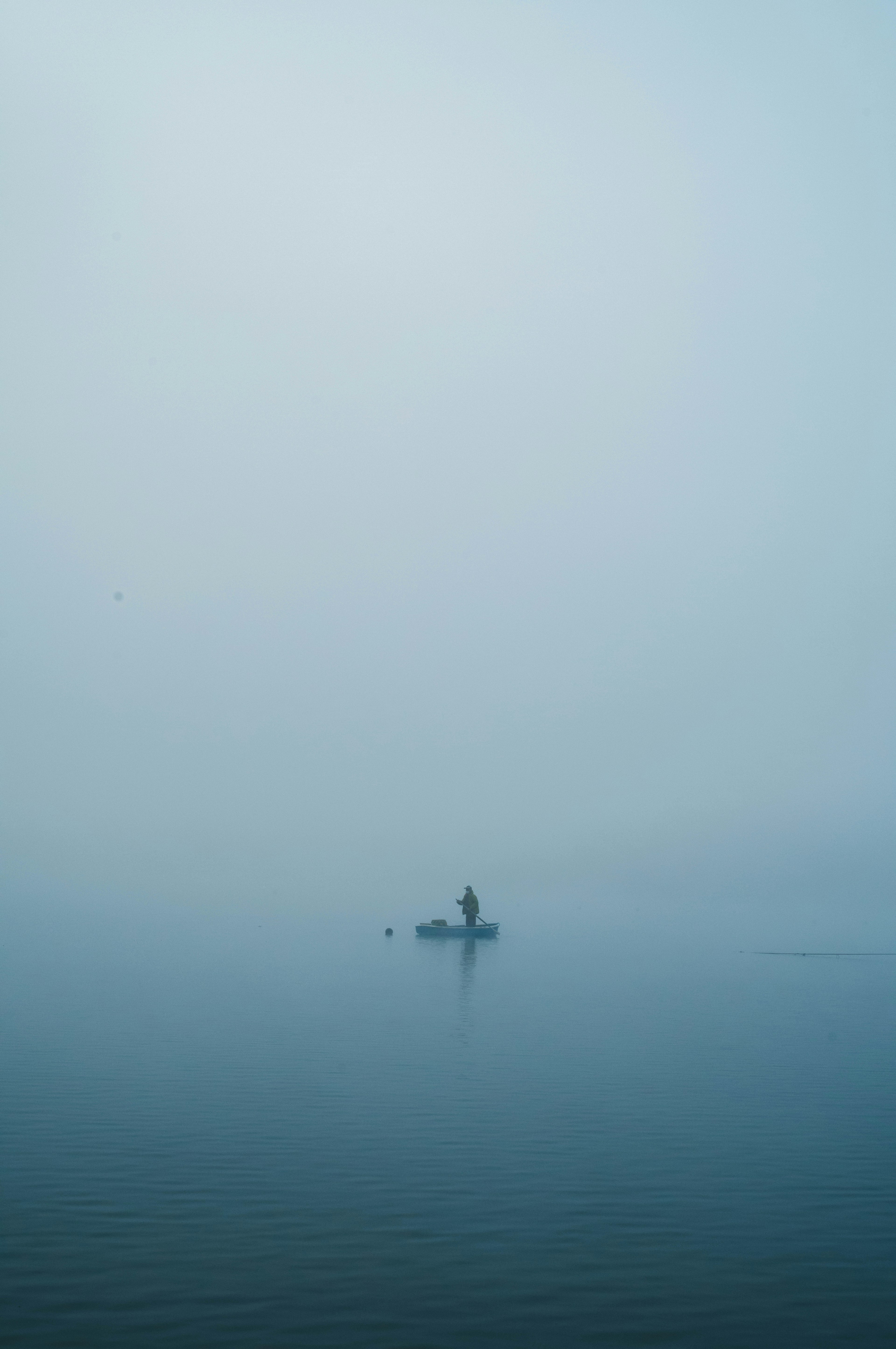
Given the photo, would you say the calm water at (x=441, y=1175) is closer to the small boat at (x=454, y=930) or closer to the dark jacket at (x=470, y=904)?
the small boat at (x=454, y=930)

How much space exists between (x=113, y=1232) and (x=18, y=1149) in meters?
→ 6.58

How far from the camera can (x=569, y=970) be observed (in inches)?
3125

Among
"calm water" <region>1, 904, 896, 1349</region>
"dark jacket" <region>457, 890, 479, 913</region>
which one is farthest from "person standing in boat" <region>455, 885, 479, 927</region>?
"calm water" <region>1, 904, 896, 1349</region>

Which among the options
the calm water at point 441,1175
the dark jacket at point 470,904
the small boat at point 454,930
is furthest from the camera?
the dark jacket at point 470,904

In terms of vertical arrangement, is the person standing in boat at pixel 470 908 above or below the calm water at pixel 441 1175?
above

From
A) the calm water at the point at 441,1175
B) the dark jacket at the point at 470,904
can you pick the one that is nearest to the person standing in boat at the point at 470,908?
the dark jacket at the point at 470,904

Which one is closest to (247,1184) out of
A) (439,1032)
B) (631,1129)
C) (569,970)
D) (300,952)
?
(631,1129)

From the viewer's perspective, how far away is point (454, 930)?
95625 mm

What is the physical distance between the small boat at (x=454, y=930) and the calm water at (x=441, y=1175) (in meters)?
41.8

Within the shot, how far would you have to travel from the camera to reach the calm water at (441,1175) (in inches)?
616

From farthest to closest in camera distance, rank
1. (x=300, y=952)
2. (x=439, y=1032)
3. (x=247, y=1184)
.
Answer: (x=300, y=952) < (x=439, y=1032) < (x=247, y=1184)

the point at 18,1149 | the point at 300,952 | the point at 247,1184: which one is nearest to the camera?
the point at 247,1184

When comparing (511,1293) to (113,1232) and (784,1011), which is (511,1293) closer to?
(113,1232)

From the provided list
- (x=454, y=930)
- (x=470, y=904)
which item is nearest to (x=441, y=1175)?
(x=454, y=930)
